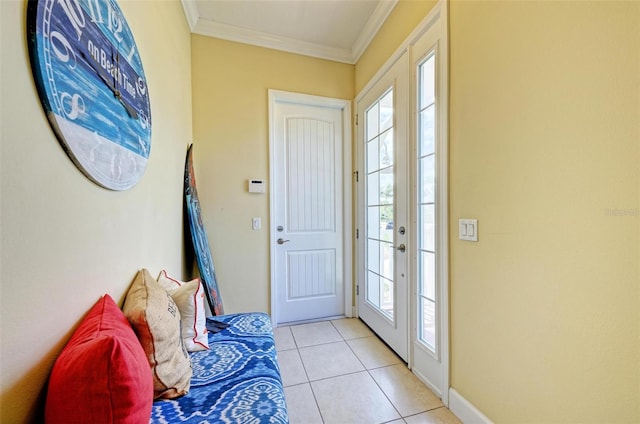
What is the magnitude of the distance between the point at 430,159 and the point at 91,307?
184 centimetres

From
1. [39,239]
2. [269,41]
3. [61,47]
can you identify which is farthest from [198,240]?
[269,41]

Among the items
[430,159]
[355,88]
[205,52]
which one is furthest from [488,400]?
[205,52]

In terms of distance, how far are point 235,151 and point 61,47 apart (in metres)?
1.78

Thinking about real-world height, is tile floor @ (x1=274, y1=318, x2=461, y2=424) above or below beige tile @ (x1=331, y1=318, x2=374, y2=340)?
above

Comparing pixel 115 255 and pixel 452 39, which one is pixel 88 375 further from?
pixel 452 39

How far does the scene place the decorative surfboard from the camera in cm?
193

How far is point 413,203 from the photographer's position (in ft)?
5.86

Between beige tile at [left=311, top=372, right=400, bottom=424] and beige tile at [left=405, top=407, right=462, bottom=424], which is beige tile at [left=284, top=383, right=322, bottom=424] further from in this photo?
beige tile at [left=405, top=407, right=462, bottom=424]

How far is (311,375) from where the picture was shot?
5.95ft

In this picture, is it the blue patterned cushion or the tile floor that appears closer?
the blue patterned cushion

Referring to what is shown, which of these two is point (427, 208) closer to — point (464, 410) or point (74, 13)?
point (464, 410)

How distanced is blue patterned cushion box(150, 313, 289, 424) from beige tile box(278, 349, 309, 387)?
540 millimetres

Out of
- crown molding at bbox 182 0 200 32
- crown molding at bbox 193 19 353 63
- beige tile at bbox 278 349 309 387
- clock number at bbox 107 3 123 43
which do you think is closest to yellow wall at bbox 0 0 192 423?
clock number at bbox 107 3 123 43

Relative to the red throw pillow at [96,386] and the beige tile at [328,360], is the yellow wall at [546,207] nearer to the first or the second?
the beige tile at [328,360]
